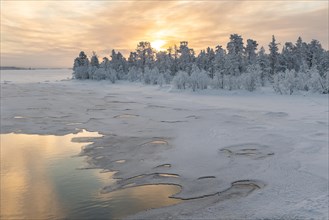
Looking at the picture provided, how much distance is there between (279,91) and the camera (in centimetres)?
5191

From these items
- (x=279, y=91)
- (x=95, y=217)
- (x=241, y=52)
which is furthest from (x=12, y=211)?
(x=241, y=52)

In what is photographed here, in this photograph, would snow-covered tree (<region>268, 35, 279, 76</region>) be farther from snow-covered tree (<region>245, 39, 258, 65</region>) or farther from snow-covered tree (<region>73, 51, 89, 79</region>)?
snow-covered tree (<region>73, 51, 89, 79</region>)

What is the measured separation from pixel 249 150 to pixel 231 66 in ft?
187

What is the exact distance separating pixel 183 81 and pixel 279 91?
17915 mm

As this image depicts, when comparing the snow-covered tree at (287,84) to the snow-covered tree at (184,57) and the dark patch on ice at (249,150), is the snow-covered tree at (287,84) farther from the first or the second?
the snow-covered tree at (184,57)

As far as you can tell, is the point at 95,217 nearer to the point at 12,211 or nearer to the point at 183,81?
the point at 12,211

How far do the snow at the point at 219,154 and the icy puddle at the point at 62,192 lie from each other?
→ 26.0 inches

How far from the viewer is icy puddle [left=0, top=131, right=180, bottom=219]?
34.2 feet

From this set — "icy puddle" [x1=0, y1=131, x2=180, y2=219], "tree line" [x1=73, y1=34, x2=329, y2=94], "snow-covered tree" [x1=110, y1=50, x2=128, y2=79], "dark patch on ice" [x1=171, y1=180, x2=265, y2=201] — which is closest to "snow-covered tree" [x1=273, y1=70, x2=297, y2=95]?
"tree line" [x1=73, y1=34, x2=329, y2=94]

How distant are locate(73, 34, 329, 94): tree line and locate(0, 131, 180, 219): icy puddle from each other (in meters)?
41.8

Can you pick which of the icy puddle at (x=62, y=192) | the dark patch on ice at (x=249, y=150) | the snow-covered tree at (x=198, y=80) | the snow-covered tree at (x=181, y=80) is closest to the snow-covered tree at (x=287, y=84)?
the snow-covered tree at (x=198, y=80)

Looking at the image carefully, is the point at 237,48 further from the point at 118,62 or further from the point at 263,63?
the point at 118,62

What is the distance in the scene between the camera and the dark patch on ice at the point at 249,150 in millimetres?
16594

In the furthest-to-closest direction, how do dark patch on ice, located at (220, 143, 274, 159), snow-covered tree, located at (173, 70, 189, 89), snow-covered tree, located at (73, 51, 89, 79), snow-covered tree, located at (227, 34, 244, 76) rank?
snow-covered tree, located at (73, 51, 89, 79), snow-covered tree, located at (227, 34, 244, 76), snow-covered tree, located at (173, 70, 189, 89), dark patch on ice, located at (220, 143, 274, 159)
